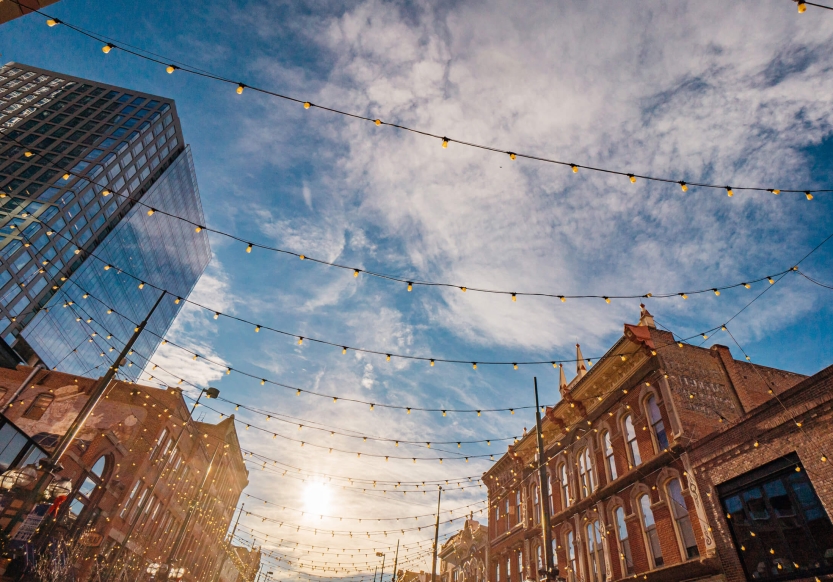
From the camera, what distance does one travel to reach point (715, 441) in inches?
479

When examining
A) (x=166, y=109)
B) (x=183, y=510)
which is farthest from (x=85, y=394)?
(x=166, y=109)

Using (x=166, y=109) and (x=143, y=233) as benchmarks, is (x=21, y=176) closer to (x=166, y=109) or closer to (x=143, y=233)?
(x=143, y=233)

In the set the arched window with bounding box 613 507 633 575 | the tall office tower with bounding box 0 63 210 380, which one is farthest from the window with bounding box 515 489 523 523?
the tall office tower with bounding box 0 63 210 380

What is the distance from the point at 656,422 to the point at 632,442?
1.66m

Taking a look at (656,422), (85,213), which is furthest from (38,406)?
A: (85,213)

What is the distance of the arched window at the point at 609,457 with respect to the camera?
17.1 m

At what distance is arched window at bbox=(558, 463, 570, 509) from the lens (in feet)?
66.3

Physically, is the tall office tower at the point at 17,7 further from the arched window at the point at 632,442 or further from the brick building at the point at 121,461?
the arched window at the point at 632,442

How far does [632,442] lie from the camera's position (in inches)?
637

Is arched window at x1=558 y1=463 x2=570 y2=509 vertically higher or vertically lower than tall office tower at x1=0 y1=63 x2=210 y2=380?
lower

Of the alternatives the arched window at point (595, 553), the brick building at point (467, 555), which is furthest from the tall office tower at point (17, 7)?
the brick building at point (467, 555)

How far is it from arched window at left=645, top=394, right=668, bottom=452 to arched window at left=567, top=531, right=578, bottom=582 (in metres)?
7.14

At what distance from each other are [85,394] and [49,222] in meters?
40.2

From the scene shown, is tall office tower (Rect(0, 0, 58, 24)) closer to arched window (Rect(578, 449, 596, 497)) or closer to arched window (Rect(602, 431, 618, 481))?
arched window (Rect(602, 431, 618, 481))
